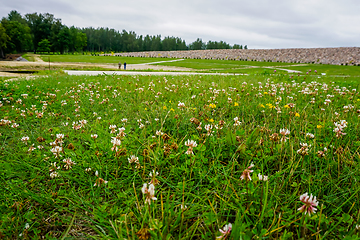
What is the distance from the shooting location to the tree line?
70.0 meters

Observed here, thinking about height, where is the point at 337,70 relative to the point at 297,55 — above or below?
below

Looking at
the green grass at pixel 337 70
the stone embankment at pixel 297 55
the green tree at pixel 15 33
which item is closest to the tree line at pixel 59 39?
the green tree at pixel 15 33

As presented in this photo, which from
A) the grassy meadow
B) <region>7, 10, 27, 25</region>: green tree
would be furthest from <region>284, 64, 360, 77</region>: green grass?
<region>7, 10, 27, 25</region>: green tree

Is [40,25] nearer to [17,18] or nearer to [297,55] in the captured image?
[17,18]

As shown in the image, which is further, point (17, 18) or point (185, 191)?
point (17, 18)

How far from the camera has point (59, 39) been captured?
87250 millimetres

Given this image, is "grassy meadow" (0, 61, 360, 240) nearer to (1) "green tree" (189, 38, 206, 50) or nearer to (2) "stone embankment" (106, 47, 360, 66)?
(2) "stone embankment" (106, 47, 360, 66)

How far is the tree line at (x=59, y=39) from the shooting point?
69969mm

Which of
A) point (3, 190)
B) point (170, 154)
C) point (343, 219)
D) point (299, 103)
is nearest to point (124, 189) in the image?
point (170, 154)

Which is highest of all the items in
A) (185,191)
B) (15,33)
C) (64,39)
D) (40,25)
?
(40,25)

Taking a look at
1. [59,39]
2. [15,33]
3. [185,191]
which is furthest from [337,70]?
[59,39]

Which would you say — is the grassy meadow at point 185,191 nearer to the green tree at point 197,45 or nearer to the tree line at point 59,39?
the tree line at point 59,39

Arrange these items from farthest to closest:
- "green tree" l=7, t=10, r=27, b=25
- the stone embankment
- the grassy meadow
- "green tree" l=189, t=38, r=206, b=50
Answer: "green tree" l=189, t=38, r=206, b=50, "green tree" l=7, t=10, r=27, b=25, the stone embankment, the grassy meadow

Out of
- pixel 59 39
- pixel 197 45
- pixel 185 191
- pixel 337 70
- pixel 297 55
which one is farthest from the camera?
pixel 197 45
